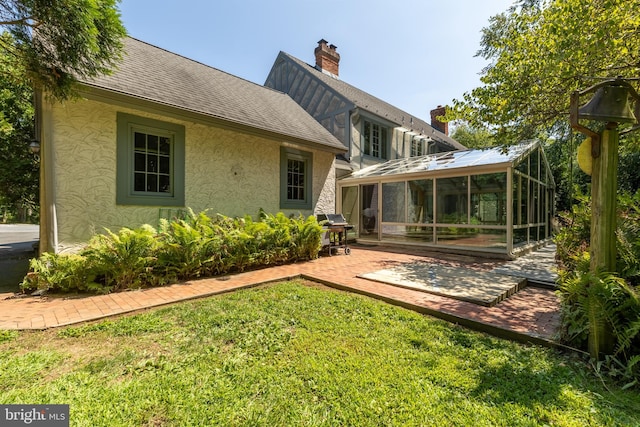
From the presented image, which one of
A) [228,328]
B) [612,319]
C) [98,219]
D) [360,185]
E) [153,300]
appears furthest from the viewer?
[360,185]

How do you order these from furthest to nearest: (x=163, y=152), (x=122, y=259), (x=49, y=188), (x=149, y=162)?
1. (x=163, y=152)
2. (x=149, y=162)
3. (x=49, y=188)
4. (x=122, y=259)

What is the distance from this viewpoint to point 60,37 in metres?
3.62

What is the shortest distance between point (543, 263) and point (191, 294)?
8369mm

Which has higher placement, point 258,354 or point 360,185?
point 360,185

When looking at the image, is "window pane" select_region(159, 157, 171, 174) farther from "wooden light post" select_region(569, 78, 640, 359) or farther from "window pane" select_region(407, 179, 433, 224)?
"window pane" select_region(407, 179, 433, 224)

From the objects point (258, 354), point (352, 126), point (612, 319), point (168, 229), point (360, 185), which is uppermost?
point (352, 126)

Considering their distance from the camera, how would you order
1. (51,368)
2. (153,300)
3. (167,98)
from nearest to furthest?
(51,368) < (153,300) < (167,98)

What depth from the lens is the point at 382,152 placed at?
14047mm

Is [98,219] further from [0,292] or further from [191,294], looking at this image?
[191,294]

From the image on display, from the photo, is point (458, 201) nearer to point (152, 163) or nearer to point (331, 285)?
point (331, 285)

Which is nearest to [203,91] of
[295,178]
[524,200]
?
[295,178]

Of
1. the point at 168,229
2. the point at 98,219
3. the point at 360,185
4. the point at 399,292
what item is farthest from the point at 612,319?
the point at 360,185

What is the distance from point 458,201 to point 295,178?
5434 mm

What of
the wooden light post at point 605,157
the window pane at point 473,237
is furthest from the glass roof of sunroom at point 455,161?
the wooden light post at point 605,157
